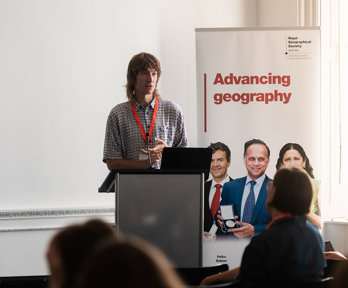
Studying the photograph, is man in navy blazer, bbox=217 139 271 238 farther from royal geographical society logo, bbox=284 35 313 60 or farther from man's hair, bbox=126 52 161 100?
man's hair, bbox=126 52 161 100

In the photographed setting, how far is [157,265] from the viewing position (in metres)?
1.09

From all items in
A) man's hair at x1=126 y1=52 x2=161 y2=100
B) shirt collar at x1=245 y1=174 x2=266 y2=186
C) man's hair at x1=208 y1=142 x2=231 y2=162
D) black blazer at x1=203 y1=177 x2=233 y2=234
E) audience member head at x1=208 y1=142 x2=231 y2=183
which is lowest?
black blazer at x1=203 y1=177 x2=233 y2=234

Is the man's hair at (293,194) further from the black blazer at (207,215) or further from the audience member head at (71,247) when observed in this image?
the black blazer at (207,215)

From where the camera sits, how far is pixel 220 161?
19.6 ft

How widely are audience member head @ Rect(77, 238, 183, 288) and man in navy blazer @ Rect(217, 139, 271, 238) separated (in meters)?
4.77

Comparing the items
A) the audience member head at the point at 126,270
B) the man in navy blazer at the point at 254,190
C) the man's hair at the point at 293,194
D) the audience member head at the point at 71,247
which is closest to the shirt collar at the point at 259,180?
the man in navy blazer at the point at 254,190

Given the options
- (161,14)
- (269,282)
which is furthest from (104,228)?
(161,14)

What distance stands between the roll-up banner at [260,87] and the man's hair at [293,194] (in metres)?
3.15

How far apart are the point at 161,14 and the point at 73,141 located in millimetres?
1540

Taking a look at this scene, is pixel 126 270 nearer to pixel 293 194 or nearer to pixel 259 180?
pixel 293 194

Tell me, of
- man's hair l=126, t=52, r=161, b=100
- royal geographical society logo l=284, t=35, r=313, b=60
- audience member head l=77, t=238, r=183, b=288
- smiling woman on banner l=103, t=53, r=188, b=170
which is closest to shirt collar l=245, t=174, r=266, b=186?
royal geographical society logo l=284, t=35, r=313, b=60

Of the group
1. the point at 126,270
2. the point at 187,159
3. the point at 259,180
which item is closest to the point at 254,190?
the point at 259,180

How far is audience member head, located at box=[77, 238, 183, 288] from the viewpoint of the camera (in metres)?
1.07

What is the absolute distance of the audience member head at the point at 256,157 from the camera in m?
5.96
